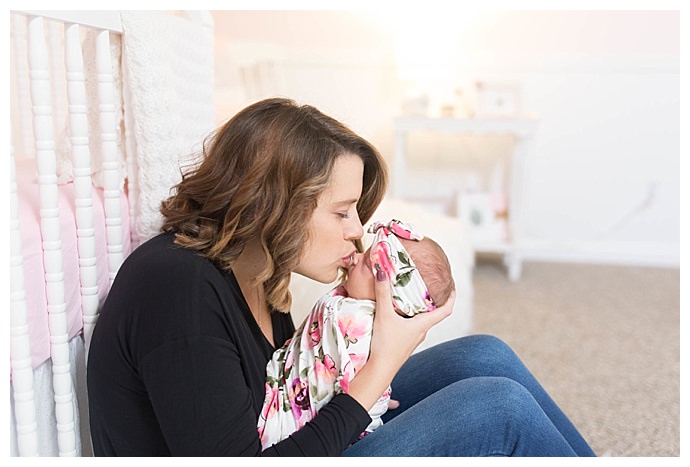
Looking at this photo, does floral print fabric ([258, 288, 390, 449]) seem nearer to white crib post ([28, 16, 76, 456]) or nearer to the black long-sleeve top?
the black long-sleeve top

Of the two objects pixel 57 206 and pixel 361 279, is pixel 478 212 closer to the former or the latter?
pixel 361 279

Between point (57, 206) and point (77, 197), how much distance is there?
0.07 m

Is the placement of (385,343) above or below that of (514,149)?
below

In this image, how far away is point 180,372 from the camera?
2.78 feet

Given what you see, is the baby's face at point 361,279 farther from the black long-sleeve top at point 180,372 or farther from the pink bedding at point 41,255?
the pink bedding at point 41,255

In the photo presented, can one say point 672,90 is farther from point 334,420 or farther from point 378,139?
point 334,420

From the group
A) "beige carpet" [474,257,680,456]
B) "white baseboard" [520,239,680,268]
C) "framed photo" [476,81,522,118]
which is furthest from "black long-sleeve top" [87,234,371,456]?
"white baseboard" [520,239,680,268]

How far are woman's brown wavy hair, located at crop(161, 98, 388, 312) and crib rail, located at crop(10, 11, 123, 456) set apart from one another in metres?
0.13

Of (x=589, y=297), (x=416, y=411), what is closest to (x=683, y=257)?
(x=416, y=411)

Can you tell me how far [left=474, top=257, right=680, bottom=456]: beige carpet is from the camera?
176 cm

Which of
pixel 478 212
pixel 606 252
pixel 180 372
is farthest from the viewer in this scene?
pixel 606 252

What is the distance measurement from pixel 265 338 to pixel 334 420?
197 millimetres

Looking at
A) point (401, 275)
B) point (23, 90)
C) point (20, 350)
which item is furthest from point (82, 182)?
point (23, 90)
